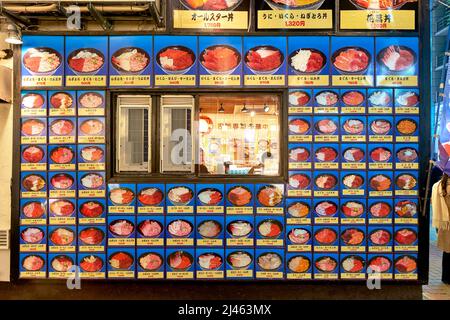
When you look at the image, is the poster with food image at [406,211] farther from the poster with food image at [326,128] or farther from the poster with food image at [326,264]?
the poster with food image at [326,128]

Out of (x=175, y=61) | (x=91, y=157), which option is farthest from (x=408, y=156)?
(x=91, y=157)

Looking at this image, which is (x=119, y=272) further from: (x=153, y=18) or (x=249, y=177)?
(x=153, y=18)

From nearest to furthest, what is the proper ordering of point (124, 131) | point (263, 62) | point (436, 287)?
point (263, 62), point (124, 131), point (436, 287)

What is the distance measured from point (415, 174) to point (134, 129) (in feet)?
15.1

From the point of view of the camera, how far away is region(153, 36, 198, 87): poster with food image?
17.2 feet

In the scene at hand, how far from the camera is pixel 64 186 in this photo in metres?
5.28

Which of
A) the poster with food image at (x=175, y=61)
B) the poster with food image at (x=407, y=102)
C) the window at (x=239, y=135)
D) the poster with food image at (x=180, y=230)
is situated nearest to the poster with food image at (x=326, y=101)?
the window at (x=239, y=135)

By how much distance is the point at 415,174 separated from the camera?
5.26 meters

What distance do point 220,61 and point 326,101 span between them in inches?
70.9

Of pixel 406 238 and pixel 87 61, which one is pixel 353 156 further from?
pixel 87 61

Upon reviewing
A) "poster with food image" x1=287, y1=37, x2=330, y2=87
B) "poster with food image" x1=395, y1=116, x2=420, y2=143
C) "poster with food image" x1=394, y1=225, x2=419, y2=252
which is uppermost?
"poster with food image" x1=287, y1=37, x2=330, y2=87

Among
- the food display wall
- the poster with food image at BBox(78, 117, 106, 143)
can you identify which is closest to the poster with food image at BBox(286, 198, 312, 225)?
the food display wall

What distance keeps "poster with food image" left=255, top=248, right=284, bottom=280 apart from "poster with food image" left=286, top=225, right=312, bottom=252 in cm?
19

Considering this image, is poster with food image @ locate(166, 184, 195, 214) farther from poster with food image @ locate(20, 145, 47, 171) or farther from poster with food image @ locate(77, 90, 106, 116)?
poster with food image @ locate(20, 145, 47, 171)
